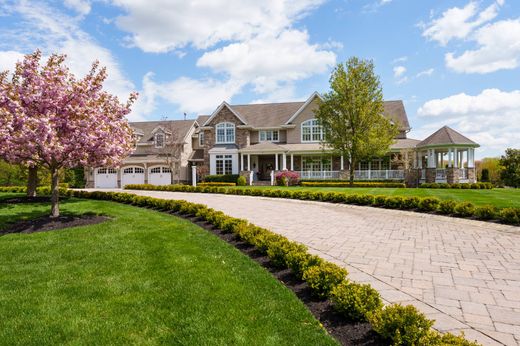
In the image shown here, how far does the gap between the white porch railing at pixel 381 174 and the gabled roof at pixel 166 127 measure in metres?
18.2

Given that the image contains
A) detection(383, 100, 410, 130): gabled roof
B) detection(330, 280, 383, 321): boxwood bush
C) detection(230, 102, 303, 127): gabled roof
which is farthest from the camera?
detection(230, 102, 303, 127): gabled roof

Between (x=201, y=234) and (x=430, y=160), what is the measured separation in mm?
25047

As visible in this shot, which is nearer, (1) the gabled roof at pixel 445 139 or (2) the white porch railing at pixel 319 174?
(1) the gabled roof at pixel 445 139

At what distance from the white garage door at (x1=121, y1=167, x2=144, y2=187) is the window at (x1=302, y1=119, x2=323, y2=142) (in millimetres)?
17244

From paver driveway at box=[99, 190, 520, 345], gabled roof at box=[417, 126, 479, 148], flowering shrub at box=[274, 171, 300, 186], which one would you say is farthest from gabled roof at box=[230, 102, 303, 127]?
paver driveway at box=[99, 190, 520, 345]

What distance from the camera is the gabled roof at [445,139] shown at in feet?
87.2

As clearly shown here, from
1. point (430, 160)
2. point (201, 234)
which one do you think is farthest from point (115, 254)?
point (430, 160)

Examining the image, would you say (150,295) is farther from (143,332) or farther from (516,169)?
(516,169)

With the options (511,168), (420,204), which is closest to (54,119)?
(420,204)

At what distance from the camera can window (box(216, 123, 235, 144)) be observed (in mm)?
33875

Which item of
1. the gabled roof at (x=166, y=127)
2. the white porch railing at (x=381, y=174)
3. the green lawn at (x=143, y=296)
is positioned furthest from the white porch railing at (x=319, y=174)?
the green lawn at (x=143, y=296)

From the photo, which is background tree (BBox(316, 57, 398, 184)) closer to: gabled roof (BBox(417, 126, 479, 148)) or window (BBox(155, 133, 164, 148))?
gabled roof (BBox(417, 126, 479, 148))

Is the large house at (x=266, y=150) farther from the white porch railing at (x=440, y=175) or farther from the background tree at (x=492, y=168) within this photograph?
the background tree at (x=492, y=168)

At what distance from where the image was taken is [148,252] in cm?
680
